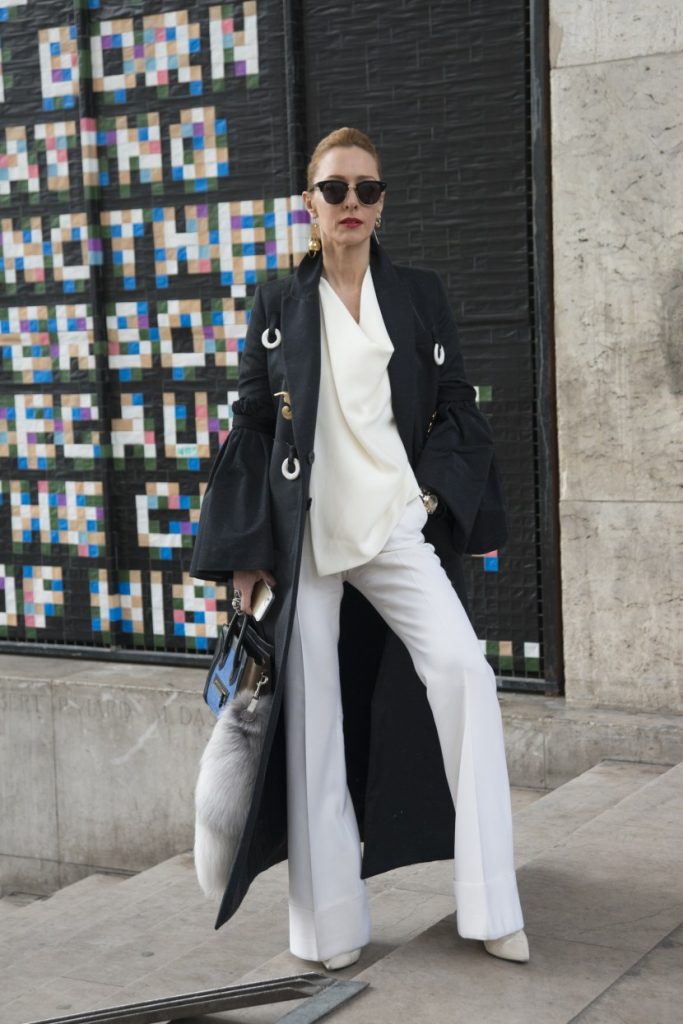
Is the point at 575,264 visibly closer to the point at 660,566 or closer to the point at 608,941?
the point at 660,566

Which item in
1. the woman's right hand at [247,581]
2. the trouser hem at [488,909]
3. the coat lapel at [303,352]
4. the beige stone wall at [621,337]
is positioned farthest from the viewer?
the beige stone wall at [621,337]

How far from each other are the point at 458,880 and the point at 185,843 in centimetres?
337

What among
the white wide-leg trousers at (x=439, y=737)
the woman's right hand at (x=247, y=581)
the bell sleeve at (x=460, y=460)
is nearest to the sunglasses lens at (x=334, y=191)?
the bell sleeve at (x=460, y=460)

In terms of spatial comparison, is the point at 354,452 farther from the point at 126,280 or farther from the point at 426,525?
the point at 126,280

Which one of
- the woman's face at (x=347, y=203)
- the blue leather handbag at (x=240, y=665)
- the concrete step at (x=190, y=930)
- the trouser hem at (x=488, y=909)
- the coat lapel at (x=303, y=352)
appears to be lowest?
the concrete step at (x=190, y=930)

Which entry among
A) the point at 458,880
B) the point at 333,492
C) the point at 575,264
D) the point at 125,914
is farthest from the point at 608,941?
the point at 575,264

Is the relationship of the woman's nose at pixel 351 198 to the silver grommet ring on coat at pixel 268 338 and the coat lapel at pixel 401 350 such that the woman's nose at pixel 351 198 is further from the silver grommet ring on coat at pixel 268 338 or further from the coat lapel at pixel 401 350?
the silver grommet ring on coat at pixel 268 338

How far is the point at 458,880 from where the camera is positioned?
3.58m

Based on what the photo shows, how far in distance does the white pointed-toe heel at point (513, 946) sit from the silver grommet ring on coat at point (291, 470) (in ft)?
3.95

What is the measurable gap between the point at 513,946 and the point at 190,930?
1.74 metres

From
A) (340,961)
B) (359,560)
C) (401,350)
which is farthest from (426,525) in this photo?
(340,961)

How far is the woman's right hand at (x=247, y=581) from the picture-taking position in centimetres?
374

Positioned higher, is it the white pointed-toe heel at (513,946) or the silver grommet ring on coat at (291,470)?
the silver grommet ring on coat at (291,470)

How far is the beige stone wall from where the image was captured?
18.4 feet
